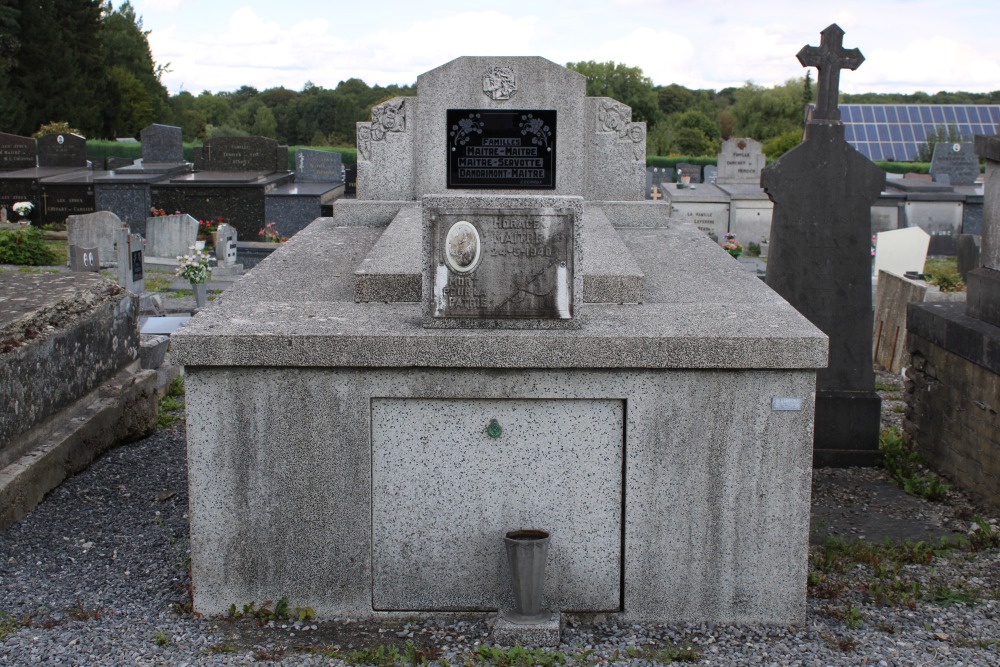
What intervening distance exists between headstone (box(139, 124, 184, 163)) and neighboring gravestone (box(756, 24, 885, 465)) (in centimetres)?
1661

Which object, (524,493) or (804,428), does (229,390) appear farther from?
(804,428)

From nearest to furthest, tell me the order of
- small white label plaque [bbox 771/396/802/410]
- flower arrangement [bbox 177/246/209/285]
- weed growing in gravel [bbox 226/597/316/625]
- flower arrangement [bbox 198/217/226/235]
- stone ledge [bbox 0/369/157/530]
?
small white label plaque [bbox 771/396/802/410], weed growing in gravel [bbox 226/597/316/625], stone ledge [bbox 0/369/157/530], flower arrangement [bbox 177/246/209/285], flower arrangement [bbox 198/217/226/235]

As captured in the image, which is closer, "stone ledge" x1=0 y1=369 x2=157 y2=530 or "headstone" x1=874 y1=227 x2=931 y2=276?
"stone ledge" x1=0 y1=369 x2=157 y2=530

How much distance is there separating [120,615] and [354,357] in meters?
1.59

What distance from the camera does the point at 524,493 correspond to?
4.78m

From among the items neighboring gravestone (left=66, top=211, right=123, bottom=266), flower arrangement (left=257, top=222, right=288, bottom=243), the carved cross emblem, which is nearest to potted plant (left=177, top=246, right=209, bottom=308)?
neighboring gravestone (left=66, top=211, right=123, bottom=266)

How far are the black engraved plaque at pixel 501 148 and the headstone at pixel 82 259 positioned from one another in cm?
569

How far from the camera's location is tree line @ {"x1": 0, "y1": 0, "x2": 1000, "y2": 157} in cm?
3459

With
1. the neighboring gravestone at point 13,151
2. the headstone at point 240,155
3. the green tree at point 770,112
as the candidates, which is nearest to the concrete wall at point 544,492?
the headstone at point 240,155

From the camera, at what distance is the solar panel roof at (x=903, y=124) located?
98.7 ft

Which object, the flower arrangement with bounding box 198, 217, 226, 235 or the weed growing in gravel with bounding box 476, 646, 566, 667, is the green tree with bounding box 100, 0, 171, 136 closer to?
the flower arrangement with bounding box 198, 217, 226, 235

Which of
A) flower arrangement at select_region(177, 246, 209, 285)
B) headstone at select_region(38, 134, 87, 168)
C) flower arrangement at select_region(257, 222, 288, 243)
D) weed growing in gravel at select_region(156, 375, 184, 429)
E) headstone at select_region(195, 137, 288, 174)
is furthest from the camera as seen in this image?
headstone at select_region(38, 134, 87, 168)

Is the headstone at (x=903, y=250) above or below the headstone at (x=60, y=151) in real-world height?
below

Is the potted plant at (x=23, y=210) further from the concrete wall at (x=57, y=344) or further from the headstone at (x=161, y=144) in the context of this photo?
the concrete wall at (x=57, y=344)
